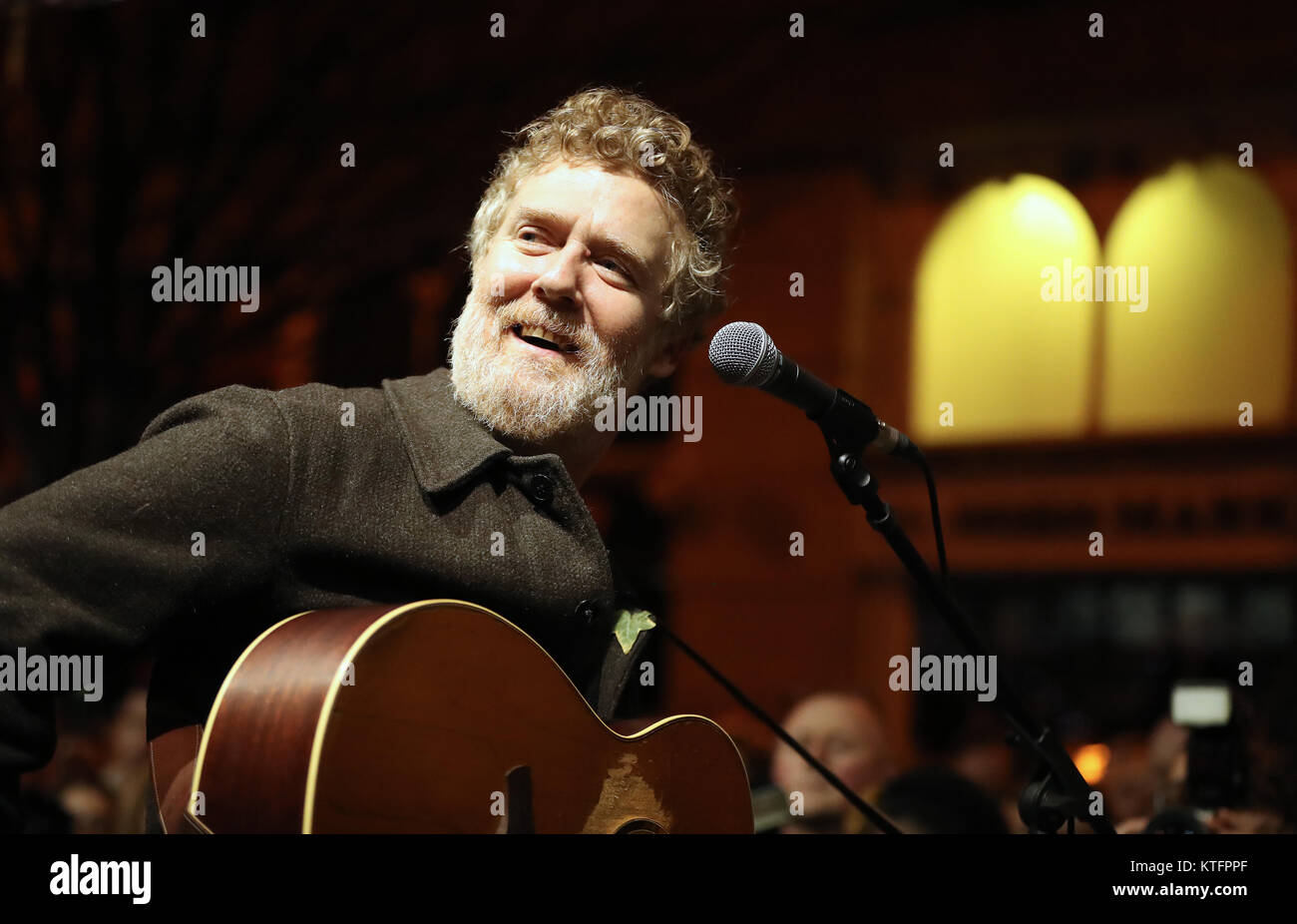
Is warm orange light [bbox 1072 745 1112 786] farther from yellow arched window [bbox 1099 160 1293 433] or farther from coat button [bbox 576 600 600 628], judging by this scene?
yellow arched window [bbox 1099 160 1293 433]

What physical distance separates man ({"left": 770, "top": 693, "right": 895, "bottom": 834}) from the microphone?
224cm

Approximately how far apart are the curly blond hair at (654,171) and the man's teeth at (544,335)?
0.26 meters

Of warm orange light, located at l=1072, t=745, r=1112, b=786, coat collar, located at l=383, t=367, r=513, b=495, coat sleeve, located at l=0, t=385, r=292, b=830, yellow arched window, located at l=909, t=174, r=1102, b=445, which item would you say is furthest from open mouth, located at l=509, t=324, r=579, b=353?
yellow arched window, located at l=909, t=174, r=1102, b=445

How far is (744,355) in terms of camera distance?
223cm

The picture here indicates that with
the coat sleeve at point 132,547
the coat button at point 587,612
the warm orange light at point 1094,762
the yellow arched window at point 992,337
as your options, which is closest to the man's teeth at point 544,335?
the coat button at point 587,612

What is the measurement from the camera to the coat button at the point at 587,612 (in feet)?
7.50

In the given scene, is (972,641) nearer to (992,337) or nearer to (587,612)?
(587,612)

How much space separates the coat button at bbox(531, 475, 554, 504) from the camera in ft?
7.57

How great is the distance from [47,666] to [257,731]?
0.29 metres

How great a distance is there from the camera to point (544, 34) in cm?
778

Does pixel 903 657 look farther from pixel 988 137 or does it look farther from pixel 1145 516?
pixel 988 137

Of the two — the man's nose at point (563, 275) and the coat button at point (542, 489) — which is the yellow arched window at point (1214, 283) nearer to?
the man's nose at point (563, 275)

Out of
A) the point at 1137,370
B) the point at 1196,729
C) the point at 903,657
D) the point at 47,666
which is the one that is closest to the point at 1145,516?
the point at 1137,370

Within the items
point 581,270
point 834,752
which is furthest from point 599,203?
point 834,752
